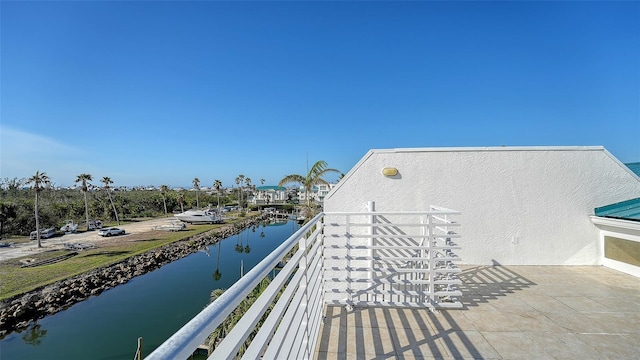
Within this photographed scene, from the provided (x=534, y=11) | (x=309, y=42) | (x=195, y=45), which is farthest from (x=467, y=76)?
(x=195, y=45)

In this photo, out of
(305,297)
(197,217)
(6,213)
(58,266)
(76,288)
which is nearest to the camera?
(305,297)

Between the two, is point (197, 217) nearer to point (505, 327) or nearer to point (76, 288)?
point (76, 288)

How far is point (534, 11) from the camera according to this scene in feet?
22.9

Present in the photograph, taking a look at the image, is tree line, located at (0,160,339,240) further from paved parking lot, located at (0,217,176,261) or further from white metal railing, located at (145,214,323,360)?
white metal railing, located at (145,214,323,360)

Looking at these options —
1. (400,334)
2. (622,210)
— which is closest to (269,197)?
(622,210)

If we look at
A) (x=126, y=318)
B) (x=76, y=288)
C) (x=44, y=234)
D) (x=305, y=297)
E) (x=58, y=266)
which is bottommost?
(x=126, y=318)

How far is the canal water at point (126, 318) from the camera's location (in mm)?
10961

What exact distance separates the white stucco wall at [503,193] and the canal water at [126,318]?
12218 mm

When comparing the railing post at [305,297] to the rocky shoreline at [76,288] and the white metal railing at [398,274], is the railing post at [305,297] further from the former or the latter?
the rocky shoreline at [76,288]

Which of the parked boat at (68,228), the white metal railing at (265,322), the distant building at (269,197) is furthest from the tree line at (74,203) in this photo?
the white metal railing at (265,322)

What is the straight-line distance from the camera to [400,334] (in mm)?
2480

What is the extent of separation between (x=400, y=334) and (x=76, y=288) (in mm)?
19752

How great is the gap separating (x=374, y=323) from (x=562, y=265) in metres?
4.06

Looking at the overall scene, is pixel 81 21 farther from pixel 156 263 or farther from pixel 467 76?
pixel 156 263
